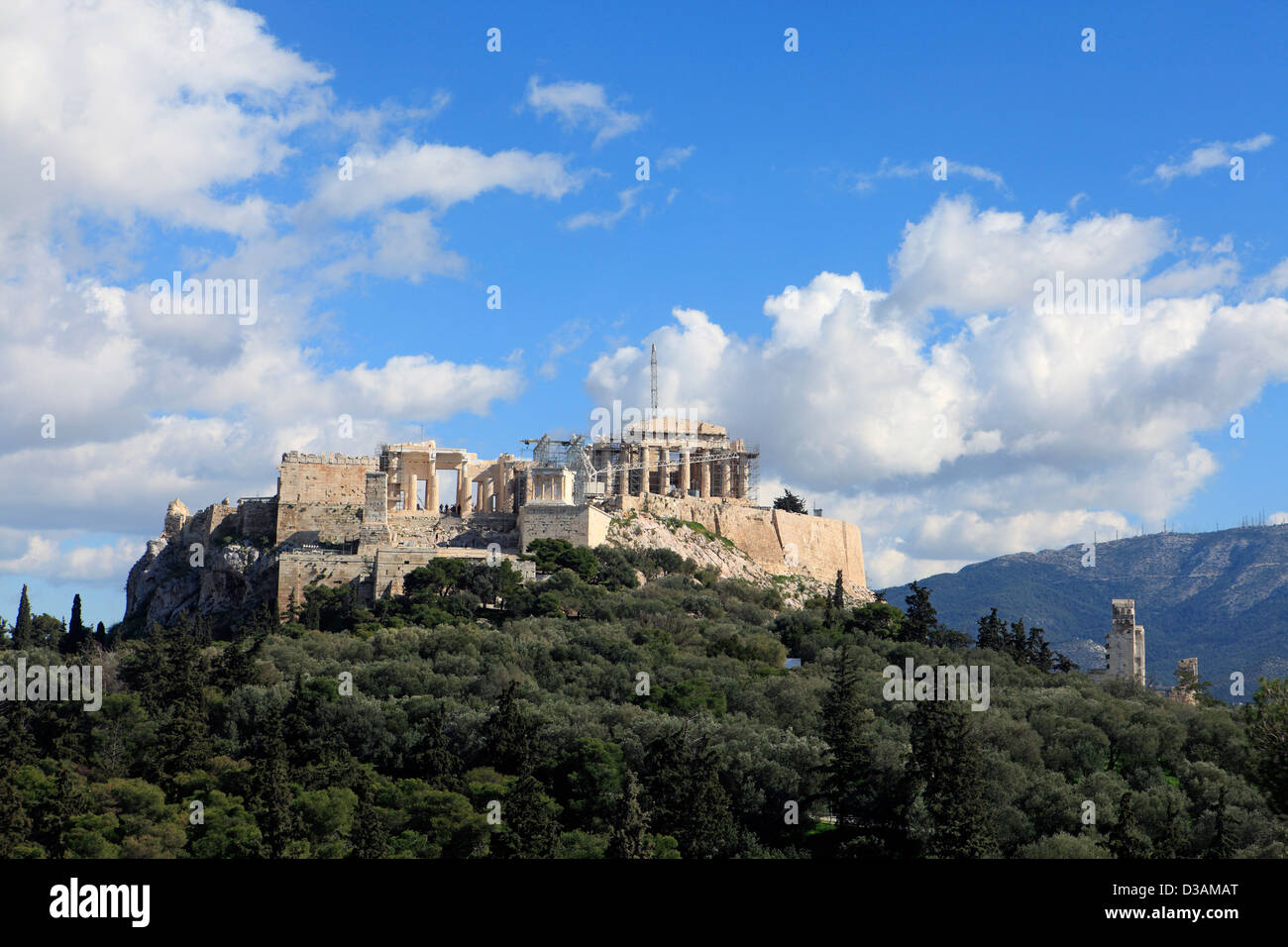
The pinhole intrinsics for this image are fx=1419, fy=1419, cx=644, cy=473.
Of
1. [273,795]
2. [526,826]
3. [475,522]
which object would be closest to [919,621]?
[475,522]

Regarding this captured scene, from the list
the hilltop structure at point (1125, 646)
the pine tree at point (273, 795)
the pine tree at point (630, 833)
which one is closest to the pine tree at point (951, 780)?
the pine tree at point (630, 833)

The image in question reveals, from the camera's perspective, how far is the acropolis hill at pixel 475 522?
188 ft

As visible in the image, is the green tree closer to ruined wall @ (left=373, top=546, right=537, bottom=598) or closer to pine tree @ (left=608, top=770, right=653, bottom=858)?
pine tree @ (left=608, top=770, right=653, bottom=858)

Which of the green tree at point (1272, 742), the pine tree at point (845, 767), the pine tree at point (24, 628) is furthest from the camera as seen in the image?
the pine tree at point (24, 628)

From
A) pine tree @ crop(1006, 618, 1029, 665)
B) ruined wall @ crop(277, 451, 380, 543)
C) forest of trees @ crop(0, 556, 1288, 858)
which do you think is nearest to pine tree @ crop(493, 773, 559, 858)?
forest of trees @ crop(0, 556, 1288, 858)

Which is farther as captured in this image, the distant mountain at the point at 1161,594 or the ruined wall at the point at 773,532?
the distant mountain at the point at 1161,594

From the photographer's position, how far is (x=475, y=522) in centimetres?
6091

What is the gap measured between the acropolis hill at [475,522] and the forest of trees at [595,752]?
5597 mm

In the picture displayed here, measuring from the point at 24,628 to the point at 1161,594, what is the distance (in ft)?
398

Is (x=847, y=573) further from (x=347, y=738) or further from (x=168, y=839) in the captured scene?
(x=168, y=839)

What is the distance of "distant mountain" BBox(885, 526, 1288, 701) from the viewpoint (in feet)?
419

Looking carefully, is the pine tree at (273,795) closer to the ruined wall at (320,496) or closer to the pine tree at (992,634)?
the ruined wall at (320,496)

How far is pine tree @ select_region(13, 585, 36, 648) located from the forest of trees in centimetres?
326
